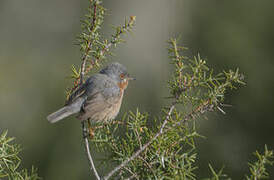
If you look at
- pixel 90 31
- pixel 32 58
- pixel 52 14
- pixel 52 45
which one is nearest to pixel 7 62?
pixel 32 58

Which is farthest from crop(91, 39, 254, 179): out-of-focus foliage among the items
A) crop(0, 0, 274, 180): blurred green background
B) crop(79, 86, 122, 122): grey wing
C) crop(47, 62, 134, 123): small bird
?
crop(0, 0, 274, 180): blurred green background

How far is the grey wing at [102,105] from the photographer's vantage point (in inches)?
119

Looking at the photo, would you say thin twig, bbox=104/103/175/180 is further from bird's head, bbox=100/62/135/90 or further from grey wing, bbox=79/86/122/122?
bird's head, bbox=100/62/135/90

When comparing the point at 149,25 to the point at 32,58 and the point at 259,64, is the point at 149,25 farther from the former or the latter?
the point at 259,64

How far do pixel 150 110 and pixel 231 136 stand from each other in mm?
2130

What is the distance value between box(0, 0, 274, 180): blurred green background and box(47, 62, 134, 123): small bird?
603 mm

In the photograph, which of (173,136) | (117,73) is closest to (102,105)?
(117,73)

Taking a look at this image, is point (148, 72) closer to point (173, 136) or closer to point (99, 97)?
point (99, 97)

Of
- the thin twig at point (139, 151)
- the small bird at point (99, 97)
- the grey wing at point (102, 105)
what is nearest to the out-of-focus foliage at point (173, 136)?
the thin twig at point (139, 151)

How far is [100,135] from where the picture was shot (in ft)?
7.21

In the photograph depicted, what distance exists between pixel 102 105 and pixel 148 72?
695 centimetres

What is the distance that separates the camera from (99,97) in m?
3.37


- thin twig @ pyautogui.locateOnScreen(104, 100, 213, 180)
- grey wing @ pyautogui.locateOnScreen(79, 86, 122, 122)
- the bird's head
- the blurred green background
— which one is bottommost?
the blurred green background

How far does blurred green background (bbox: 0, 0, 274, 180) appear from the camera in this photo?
571 cm
